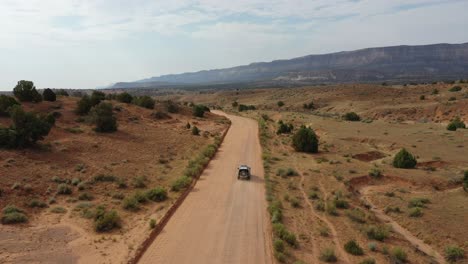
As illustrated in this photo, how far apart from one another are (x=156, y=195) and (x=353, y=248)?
11.2m

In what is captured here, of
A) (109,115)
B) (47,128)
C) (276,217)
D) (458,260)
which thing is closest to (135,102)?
(109,115)

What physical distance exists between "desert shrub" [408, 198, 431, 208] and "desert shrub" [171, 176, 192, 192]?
13174 mm

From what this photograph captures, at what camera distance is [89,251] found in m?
15.8

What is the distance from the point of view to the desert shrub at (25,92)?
1895 inches

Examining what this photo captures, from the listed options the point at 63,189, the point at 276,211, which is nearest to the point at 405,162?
the point at 276,211

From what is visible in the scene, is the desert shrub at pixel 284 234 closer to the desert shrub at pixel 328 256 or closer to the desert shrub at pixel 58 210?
the desert shrub at pixel 328 256

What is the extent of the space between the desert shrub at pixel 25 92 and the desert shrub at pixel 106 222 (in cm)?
3604

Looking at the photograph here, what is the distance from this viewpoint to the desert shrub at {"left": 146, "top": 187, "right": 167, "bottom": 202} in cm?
2248

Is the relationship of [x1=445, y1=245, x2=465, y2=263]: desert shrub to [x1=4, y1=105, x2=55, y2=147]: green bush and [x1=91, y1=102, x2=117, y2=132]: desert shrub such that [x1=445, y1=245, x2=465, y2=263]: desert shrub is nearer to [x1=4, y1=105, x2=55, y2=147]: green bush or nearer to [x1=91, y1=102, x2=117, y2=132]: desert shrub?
[x1=4, y1=105, x2=55, y2=147]: green bush

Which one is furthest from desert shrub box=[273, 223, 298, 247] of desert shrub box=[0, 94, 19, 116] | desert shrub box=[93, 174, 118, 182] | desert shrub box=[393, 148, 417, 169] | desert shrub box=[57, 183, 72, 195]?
desert shrub box=[0, 94, 19, 116]

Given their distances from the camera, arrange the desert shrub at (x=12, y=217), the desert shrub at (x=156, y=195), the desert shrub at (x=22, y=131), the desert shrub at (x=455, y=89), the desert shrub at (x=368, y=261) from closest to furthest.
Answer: the desert shrub at (x=368, y=261), the desert shrub at (x=12, y=217), the desert shrub at (x=156, y=195), the desert shrub at (x=22, y=131), the desert shrub at (x=455, y=89)

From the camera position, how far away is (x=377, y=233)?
18.1 meters

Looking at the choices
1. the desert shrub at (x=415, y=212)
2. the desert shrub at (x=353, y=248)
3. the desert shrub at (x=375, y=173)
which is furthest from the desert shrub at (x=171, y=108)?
the desert shrub at (x=353, y=248)

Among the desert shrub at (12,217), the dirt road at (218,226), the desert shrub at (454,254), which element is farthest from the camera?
the desert shrub at (12,217)
